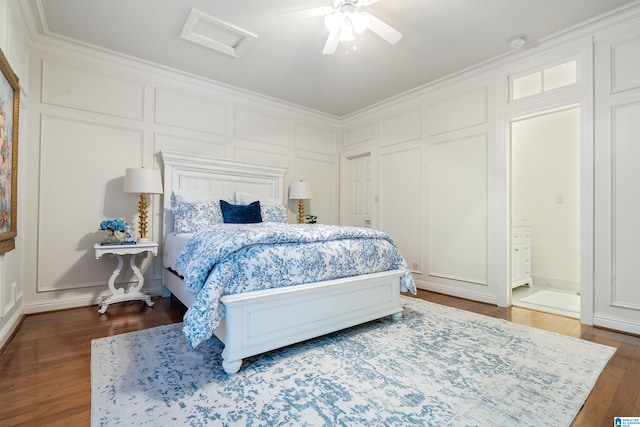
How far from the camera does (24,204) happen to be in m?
2.89

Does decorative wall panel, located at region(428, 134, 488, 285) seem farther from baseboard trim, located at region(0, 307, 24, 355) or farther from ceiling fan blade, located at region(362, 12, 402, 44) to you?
baseboard trim, located at region(0, 307, 24, 355)

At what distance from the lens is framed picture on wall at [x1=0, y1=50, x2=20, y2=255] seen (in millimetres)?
2098

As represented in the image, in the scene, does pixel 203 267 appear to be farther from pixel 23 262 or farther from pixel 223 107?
pixel 223 107

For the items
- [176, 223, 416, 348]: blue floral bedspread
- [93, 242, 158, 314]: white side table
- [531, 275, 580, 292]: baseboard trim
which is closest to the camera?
[176, 223, 416, 348]: blue floral bedspread

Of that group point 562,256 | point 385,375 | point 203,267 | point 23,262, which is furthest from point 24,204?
point 562,256

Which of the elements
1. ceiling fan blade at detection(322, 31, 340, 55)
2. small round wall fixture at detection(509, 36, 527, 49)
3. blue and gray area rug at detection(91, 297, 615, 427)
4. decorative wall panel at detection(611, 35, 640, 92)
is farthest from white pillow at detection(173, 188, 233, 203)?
decorative wall panel at detection(611, 35, 640, 92)

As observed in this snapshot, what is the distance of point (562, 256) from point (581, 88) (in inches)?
101

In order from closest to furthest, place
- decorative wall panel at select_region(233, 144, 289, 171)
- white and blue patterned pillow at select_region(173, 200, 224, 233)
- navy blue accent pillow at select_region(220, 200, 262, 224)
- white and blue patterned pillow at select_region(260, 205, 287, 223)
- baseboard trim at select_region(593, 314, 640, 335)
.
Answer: baseboard trim at select_region(593, 314, 640, 335)
white and blue patterned pillow at select_region(173, 200, 224, 233)
navy blue accent pillow at select_region(220, 200, 262, 224)
white and blue patterned pillow at select_region(260, 205, 287, 223)
decorative wall panel at select_region(233, 144, 289, 171)

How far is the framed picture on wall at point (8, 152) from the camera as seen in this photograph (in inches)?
82.6

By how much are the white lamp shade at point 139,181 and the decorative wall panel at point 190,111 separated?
838 mm

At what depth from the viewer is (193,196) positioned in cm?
367

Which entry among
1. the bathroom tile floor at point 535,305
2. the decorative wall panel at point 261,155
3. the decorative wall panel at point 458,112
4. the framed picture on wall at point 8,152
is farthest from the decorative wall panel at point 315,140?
the bathroom tile floor at point 535,305

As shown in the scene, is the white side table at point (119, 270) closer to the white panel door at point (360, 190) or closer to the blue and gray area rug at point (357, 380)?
the blue and gray area rug at point (357, 380)

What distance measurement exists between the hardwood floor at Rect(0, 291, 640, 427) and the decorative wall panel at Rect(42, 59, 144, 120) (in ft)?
6.95
